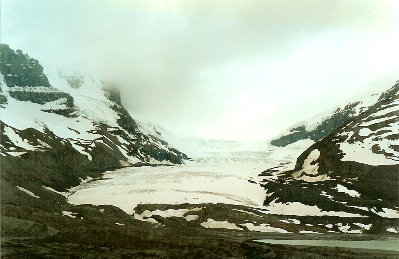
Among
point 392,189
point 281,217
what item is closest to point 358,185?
point 392,189

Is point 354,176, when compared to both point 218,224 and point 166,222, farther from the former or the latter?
point 166,222

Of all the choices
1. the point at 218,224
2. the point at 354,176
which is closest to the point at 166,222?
the point at 218,224

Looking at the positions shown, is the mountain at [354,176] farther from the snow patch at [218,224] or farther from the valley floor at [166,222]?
the snow patch at [218,224]

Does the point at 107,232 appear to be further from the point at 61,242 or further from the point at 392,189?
the point at 392,189

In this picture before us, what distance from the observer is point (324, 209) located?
291 feet

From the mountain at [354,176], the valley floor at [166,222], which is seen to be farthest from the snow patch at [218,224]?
the mountain at [354,176]

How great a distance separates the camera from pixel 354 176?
339ft

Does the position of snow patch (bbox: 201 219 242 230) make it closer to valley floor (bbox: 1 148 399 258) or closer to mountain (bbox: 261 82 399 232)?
valley floor (bbox: 1 148 399 258)

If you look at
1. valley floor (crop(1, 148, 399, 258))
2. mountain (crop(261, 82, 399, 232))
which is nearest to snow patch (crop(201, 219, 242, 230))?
valley floor (crop(1, 148, 399, 258))

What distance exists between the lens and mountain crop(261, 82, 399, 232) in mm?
87312

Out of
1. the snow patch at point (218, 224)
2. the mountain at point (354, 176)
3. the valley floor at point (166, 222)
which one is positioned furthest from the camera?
the mountain at point (354, 176)

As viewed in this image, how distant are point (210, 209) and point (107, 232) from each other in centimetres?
3999

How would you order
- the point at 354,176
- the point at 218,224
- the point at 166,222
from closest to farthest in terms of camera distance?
→ the point at 166,222, the point at 218,224, the point at 354,176

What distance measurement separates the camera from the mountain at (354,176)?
87.3 meters
